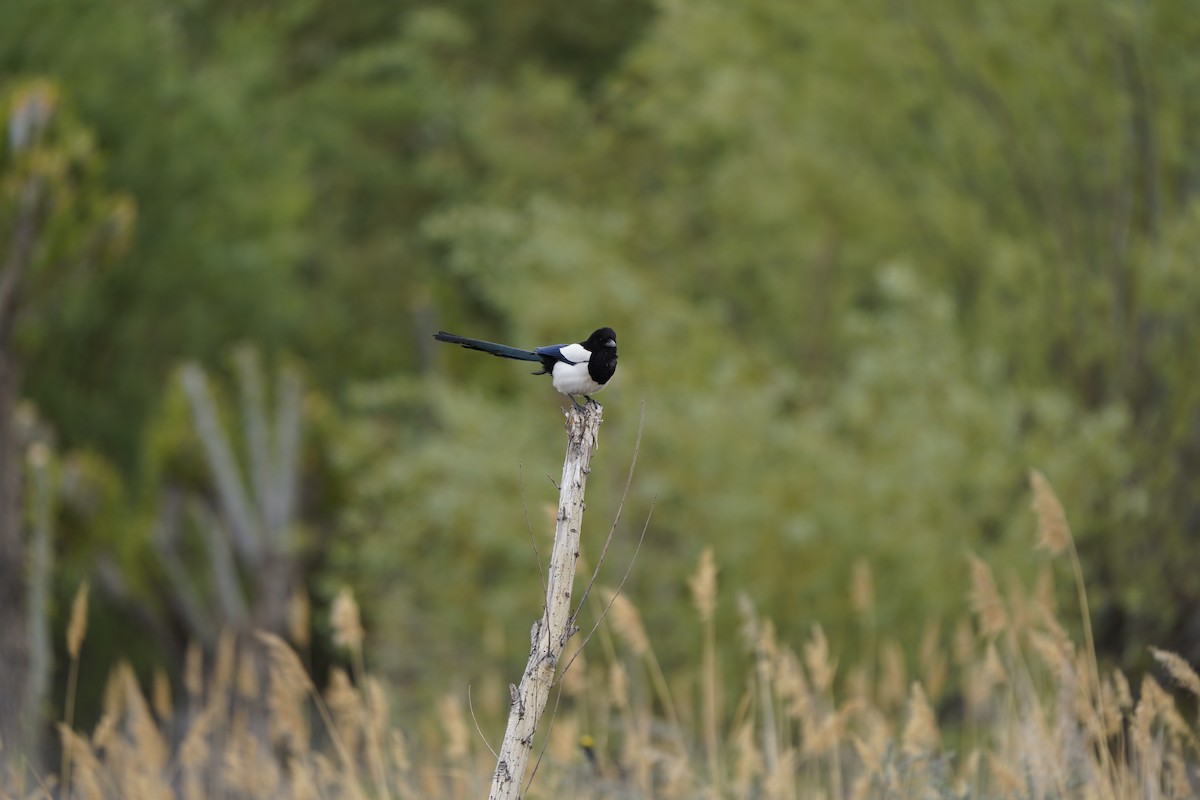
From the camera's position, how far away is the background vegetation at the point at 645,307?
9391mm

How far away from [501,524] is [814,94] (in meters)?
4.38

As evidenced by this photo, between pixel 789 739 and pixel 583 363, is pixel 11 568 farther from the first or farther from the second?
pixel 583 363

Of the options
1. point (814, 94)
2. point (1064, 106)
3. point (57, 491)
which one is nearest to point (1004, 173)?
point (1064, 106)

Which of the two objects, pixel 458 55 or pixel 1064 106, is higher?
pixel 1064 106

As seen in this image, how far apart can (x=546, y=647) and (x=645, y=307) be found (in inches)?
338

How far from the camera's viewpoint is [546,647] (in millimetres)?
2586

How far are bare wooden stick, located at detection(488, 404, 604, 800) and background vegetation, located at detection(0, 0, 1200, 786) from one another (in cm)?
561

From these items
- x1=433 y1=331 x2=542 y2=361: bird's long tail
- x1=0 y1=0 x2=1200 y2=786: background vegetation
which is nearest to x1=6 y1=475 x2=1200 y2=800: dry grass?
x1=433 y1=331 x2=542 y2=361: bird's long tail

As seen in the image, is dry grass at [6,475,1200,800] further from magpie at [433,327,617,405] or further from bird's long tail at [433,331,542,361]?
bird's long tail at [433,331,542,361]

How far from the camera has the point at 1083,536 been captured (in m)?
9.34

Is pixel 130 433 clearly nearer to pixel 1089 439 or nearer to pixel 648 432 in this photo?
pixel 648 432

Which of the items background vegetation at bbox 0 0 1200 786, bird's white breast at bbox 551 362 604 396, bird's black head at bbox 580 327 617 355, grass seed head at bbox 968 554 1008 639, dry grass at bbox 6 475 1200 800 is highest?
bird's black head at bbox 580 327 617 355

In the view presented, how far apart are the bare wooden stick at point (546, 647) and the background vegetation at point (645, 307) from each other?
561 centimetres

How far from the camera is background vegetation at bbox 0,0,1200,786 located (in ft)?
30.8
